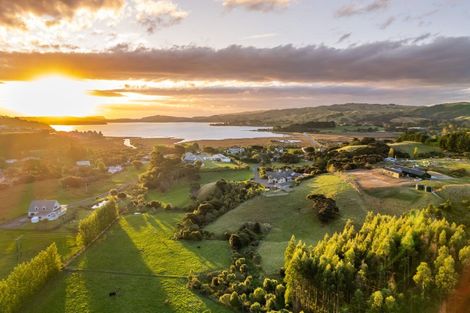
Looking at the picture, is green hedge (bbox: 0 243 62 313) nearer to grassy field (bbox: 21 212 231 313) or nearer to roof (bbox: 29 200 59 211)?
grassy field (bbox: 21 212 231 313)

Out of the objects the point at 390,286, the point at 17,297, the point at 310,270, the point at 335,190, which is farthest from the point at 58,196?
the point at 390,286

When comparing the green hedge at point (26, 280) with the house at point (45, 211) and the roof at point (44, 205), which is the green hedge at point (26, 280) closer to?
the house at point (45, 211)

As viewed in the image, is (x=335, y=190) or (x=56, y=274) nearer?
(x=56, y=274)

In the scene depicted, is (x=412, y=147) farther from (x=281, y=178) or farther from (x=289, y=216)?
(x=289, y=216)

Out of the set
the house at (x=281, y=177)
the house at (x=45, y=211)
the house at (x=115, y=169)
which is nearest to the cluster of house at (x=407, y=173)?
the house at (x=281, y=177)

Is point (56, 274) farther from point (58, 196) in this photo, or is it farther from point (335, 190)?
point (58, 196)

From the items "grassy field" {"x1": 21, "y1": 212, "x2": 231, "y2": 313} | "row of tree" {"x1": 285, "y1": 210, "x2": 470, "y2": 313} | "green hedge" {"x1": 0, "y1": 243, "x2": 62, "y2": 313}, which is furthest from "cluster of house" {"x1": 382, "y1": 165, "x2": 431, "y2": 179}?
"green hedge" {"x1": 0, "y1": 243, "x2": 62, "y2": 313}
